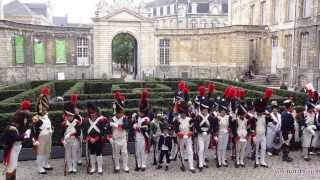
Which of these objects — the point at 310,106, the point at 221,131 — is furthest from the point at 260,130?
the point at 310,106

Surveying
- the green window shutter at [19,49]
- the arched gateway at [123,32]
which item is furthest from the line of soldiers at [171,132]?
the arched gateway at [123,32]

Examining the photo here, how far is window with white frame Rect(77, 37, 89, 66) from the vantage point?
3791 centimetres

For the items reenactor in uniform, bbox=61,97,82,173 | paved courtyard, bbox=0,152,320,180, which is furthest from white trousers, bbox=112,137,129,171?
reenactor in uniform, bbox=61,97,82,173

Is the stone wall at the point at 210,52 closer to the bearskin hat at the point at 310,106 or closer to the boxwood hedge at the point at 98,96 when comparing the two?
the boxwood hedge at the point at 98,96

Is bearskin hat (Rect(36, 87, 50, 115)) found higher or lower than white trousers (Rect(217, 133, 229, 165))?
higher

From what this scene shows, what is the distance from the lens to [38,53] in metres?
35.1

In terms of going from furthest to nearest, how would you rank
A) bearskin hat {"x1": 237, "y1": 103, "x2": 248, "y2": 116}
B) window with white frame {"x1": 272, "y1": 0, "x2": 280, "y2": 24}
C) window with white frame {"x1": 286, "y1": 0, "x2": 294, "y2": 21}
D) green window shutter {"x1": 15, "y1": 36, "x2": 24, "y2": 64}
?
green window shutter {"x1": 15, "y1": 36, "x2": 24, "y2": 64}
window with white frame {"x1": 272, "y1": 0, "x2": 280, "y2": 24}
window with white frame {"x1": 286, "y1": 0, "x2": 294, "y2": 21}
bearskin hat {"x1": 237, "y1": 103, "x2": 248, "y2": 116}

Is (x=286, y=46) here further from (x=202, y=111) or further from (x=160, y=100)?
(x=202, y=111)

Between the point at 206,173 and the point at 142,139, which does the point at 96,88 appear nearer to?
the point at 142,139

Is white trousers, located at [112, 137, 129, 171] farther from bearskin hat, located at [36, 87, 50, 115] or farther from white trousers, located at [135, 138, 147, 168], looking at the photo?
bearskin hat, located at [36, 87, 50, 115]

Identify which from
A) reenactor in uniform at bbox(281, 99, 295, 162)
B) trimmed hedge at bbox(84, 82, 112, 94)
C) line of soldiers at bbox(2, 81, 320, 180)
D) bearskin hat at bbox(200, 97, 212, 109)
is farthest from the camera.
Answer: trimmed hedge at bbox(84, 82, 112, 94)

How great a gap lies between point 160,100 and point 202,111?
427cm

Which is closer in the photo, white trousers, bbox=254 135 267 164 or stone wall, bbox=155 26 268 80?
white trousers, bbox=254 135 267 164

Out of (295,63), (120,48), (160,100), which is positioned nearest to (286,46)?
(295,63)
